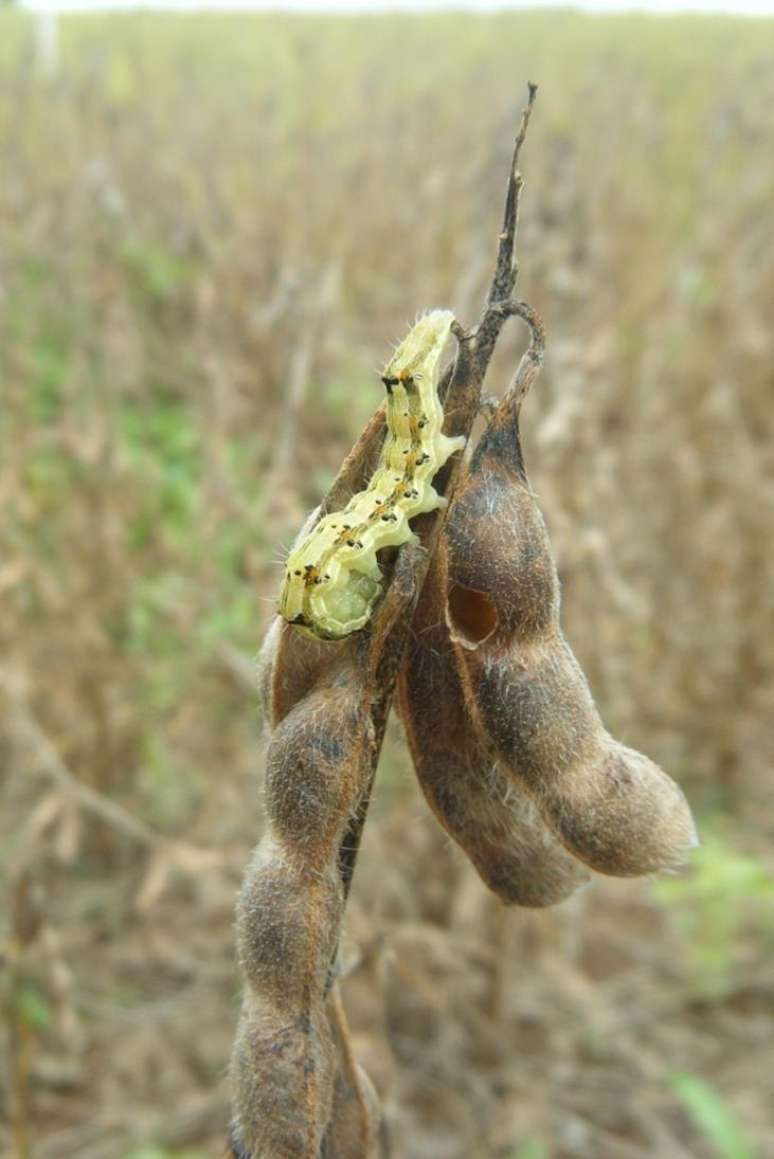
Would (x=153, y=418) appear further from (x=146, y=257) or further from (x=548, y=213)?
(x=548, y=213)

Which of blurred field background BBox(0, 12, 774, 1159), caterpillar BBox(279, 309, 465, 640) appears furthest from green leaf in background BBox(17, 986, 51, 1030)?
caterpillar BBox(279, 309, 465, 640)

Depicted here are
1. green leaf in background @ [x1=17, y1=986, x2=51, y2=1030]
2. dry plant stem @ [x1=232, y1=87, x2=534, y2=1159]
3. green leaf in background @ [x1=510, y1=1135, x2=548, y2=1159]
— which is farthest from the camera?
green leaf in background @ [x1=17, y1=986, x2=51, y2=1030]

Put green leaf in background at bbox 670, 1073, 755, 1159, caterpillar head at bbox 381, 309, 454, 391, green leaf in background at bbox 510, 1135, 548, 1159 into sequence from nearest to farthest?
1. caterpillar head at bbox 381, 309, 454, 391
2. green leaf in background at bbox 670, 1073, 755, 1159
3. green leaf in background at bbox 510, 1135, 548, 1159

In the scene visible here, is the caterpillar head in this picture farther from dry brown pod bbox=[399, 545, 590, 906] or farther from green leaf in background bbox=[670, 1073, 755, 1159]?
green leaf in background bbox=[670, 1073, 755, 1159]

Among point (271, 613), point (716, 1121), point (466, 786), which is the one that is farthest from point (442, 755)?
point (716, 1121)

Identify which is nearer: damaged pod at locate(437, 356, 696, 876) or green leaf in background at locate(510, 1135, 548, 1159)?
damaged pod at locate(437, 356, 696, 876)

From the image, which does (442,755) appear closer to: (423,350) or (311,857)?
(311,857)
